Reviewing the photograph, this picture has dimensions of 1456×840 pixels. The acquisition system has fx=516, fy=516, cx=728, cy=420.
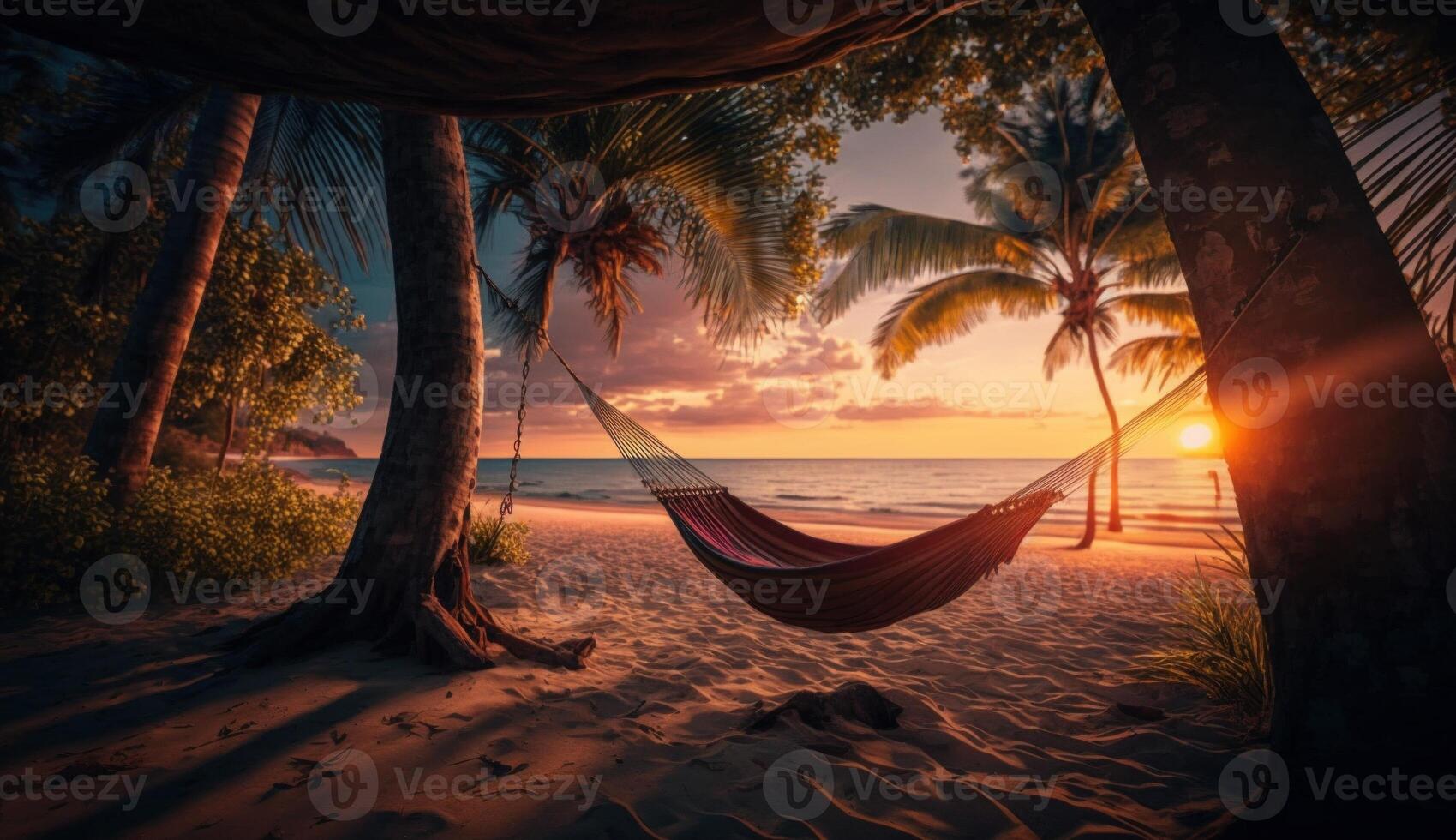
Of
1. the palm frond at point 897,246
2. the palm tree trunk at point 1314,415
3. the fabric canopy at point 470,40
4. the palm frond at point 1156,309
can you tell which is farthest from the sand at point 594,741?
the palm frond at point 1156,309

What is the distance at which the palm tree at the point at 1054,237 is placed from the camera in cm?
647

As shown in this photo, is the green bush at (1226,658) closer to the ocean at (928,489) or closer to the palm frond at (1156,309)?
the palm frond at (1156,309)

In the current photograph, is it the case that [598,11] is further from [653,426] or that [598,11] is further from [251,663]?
[653,426]

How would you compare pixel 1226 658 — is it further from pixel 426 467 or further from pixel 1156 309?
pixel 1156 309

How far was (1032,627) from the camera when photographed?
10.8 feet

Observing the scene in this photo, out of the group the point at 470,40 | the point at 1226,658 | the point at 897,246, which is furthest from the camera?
the point at 897,246

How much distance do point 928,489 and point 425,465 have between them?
23805mm

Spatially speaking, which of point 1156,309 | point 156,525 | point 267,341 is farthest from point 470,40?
point 1156,309

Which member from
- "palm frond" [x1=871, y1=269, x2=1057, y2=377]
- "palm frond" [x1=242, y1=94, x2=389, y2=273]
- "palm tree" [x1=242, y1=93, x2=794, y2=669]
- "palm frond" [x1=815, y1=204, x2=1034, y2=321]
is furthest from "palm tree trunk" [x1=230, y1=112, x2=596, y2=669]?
"palm frond" [x1=871, y1=269, x2=1057, y2=377]

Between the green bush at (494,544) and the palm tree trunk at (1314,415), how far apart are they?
4199 millimetres

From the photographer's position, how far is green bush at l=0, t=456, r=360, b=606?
2488mm

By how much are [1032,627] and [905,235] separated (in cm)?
502

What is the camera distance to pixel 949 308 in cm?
744

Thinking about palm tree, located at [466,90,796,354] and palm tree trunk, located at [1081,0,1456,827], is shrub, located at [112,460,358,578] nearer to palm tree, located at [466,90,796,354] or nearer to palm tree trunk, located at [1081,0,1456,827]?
palm tree, located at [466,90,796,354]
